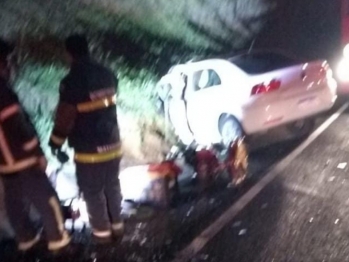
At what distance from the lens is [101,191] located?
7016 mm

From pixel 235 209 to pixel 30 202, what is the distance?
2182mm

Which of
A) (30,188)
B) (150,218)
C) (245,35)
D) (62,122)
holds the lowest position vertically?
(245,35)

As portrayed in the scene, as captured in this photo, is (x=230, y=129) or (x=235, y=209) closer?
(x=235, y=209)

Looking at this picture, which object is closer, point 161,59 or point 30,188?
point 30,188

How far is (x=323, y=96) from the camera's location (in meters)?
11.4

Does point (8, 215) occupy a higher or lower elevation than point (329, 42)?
higher

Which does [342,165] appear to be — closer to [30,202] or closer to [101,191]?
[101,191]

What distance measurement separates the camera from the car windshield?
11.0 metres

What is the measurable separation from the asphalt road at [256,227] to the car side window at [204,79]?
2.00m

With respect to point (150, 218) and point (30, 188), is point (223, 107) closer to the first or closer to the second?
point (150, 218)

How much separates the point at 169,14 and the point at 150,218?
8.24m

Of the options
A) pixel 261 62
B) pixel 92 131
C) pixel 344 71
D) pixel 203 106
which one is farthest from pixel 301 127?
pixel 92 131

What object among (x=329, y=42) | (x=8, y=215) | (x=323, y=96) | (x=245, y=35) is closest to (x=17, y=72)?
(x=8, y=215)

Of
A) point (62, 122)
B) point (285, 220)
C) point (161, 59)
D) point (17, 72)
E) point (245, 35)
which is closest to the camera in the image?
point (62, 122)
